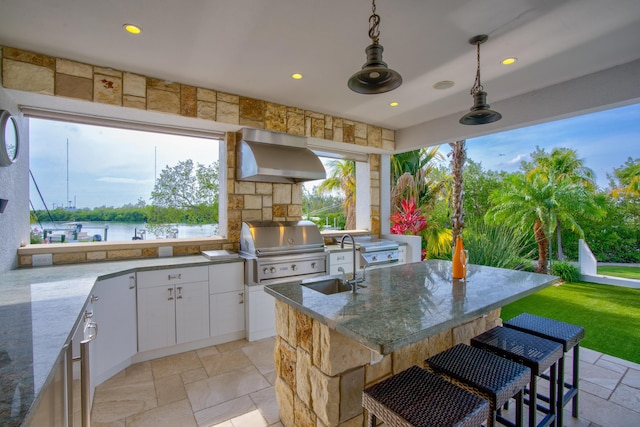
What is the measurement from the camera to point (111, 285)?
2.42 metres

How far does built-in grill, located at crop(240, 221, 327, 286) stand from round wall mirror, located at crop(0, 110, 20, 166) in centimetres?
199

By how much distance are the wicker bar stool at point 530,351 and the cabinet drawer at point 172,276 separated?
2.43 meters

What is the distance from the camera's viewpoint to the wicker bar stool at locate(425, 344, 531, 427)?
1281 millimetres

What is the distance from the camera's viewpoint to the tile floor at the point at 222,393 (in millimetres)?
1990

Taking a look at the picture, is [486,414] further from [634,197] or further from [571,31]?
[634,197]

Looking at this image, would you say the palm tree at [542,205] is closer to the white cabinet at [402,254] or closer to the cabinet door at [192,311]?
the white cabinet at [402,254]

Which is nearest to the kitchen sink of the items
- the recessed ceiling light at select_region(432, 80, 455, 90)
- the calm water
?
the calm water

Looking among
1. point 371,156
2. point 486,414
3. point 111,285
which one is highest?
point 371,156

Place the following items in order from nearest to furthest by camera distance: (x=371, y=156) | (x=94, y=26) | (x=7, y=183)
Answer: (x=94, y=26)
(x=7, y=183)
(x=371, y=156)

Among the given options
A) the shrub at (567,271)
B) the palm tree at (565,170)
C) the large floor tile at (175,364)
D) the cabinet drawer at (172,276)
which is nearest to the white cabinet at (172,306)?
the cabinet drawer at (172,276)

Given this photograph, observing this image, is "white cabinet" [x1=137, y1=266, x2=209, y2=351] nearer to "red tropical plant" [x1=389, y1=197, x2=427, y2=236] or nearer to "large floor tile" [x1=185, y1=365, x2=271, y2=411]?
"large floor tile" [x1=185, y1=365, x2=271, y2=411]

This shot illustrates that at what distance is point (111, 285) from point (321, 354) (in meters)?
1.95

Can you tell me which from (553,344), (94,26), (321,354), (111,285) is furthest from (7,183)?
(553,344)

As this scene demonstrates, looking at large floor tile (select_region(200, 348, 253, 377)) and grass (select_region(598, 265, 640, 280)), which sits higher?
grass (select_region(598, 265, 640, 280))
